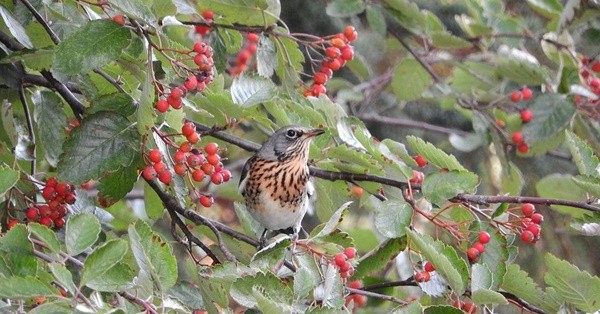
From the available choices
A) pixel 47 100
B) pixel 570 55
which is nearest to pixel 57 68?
pixel 47 100

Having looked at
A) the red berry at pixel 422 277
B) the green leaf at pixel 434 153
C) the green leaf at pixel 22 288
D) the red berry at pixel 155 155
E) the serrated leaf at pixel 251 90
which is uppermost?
the green leaf at pixel 22 288

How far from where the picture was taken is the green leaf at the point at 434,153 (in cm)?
231

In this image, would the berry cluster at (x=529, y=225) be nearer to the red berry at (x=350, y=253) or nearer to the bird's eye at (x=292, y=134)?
the red berry at (x=350, y=253)

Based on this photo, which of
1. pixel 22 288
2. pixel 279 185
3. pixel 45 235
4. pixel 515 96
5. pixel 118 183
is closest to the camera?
pixel 22 288

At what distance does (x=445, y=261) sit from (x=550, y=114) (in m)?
1.56

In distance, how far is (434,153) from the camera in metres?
2.32

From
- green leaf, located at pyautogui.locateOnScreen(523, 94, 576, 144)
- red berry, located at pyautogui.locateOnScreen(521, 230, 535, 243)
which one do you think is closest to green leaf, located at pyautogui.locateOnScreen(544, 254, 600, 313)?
red berry, located at pyautogui.locateOnScreen(521, 230, 535, 243)

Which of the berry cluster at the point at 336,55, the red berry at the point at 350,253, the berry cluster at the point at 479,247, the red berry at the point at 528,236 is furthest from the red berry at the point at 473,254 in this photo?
the berry cluster at the point at 336,55

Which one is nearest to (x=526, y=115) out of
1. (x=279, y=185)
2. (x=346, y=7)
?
(x=346, y=7)

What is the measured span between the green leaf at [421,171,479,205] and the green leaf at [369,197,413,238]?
2.3 inches

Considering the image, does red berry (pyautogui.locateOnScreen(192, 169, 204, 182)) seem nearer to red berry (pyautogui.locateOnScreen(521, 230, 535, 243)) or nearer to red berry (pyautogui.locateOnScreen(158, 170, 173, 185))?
red berry (pyautogui.locateOnScreen(158, 170, 173, 185))

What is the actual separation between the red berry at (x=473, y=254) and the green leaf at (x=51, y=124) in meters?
0.96

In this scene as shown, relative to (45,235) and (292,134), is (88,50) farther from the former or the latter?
(292,134)

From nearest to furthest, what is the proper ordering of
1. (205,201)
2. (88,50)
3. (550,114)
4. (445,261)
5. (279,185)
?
(445,261) → (88,50) → (205,201) → (279,185) → (550,114)
